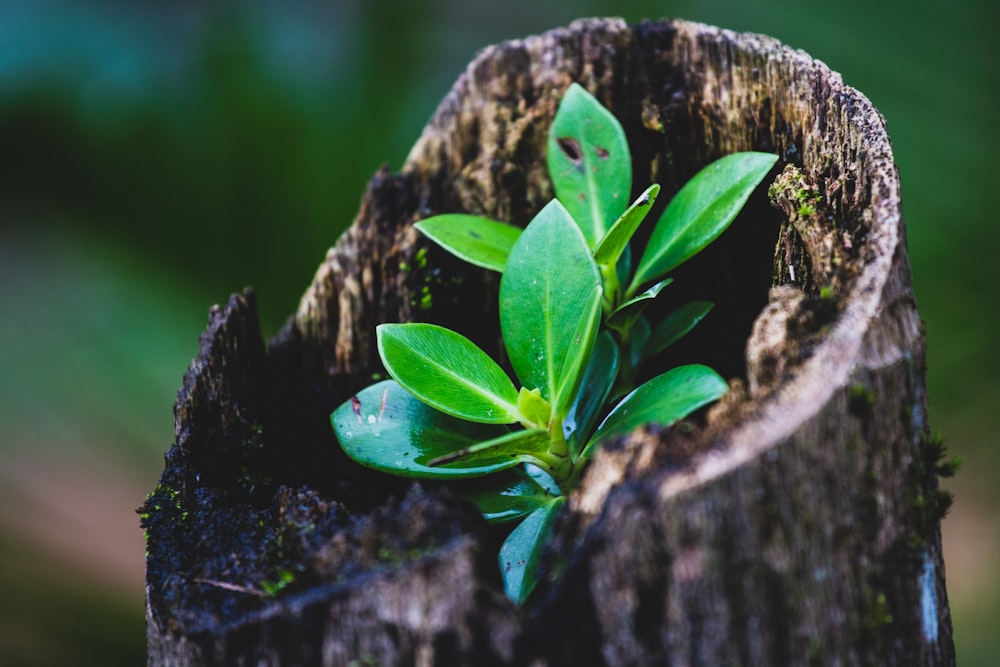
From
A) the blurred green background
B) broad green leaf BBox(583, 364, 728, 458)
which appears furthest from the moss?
the blurred green background

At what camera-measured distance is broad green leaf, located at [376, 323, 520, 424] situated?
2.26 ft

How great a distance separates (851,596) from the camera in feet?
1.81

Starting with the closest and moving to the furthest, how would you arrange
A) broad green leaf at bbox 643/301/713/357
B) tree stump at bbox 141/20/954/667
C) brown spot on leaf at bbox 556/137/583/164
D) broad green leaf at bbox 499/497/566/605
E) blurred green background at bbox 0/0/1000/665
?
tree stump at bbox 141/20/954/667 → broad green leaf at bbox 499/497/566/605 → broad green leaf at bbox 643/301/713/357 → brown spot on leaf at bbox 556/137/583/164 → blurred green background at bbox 0/0/1000/665

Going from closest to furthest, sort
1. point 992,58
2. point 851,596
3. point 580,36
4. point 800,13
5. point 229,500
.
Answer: point 851,596
point 229,500
point 580,36
point 992,58
point 800,13

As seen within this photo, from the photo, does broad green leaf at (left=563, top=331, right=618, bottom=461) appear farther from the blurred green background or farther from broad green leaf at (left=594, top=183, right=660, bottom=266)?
the blurred green background

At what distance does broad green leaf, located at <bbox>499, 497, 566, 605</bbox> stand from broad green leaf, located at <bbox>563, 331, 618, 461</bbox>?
0.26 feet

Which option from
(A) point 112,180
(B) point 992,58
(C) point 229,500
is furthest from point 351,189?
(B) point 992,58

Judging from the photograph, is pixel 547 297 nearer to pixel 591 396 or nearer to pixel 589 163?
pixel 591 396

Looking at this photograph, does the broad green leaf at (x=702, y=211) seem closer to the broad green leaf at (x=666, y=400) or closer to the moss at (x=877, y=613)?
the broad green leaf at (x=666, y=400)

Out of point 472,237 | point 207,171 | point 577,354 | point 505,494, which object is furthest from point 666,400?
point 207,171

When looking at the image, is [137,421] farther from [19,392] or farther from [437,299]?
[437,299]

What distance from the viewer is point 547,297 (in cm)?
73

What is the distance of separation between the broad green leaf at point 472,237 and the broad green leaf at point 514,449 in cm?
22

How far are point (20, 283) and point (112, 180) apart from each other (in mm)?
265
